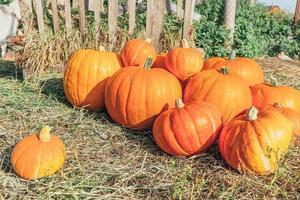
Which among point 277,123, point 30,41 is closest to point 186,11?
point 30,41

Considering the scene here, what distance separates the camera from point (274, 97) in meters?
3.31

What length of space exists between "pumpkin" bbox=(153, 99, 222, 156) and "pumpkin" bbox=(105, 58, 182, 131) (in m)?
0.29

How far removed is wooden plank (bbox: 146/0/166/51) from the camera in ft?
16.7

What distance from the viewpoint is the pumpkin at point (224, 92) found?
124 inches

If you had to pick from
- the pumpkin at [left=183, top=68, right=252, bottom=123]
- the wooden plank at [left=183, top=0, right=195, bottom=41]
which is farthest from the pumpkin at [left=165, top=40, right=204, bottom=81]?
the wooden plank at [left=183, top=0, right=195, bottom=41]

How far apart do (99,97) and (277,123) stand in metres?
1.62

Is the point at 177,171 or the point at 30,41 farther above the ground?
the point at 30,41

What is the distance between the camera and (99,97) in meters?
3.70

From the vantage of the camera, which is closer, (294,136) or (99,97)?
(294,136)

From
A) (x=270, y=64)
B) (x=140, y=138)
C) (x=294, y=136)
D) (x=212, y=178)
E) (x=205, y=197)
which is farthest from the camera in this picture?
(x=270, y=64)

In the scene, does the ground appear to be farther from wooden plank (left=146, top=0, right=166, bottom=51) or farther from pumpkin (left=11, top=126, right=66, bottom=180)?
wooden plank (left=146, top=0, right=166, bottom=51)

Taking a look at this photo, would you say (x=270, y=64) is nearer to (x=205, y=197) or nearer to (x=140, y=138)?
(x=140, y=138)

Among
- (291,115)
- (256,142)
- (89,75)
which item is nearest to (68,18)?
(89,75)

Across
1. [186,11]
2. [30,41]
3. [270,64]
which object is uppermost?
[186,11]
